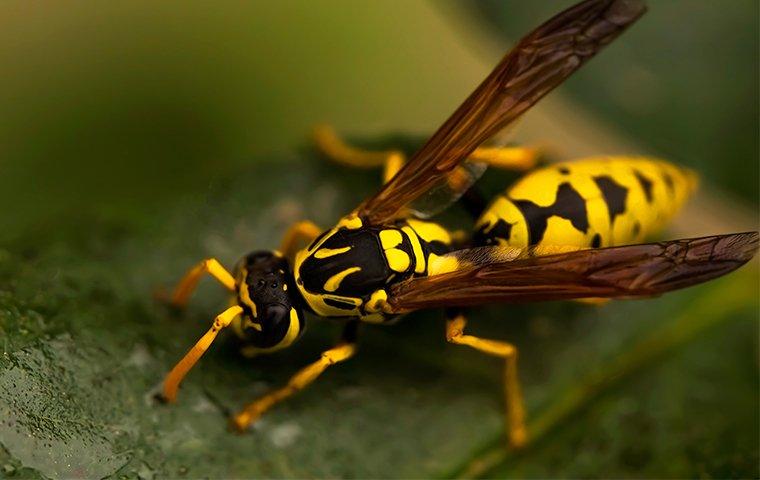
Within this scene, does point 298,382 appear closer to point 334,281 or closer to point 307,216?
point 334,281

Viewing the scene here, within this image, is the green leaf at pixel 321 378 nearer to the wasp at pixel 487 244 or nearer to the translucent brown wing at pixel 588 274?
the wasp at pixel 487 244

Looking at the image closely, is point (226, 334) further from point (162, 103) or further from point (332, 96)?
point (332, 96)

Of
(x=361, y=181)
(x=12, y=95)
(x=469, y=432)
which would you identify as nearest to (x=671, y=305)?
(x=469, y=432)

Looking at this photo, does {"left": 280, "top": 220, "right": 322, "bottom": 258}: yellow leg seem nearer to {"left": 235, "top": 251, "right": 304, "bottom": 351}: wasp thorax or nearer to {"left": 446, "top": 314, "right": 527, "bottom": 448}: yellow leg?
{"left": 235, "top": 251, "right": 304, "bottom": 351}: wasp thorax

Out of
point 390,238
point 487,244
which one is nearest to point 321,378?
point 390,238

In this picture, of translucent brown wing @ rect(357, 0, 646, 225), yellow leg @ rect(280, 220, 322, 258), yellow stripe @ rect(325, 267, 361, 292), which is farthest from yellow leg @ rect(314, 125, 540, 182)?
yellow stripe @ rect(325, 267, 361, 292)

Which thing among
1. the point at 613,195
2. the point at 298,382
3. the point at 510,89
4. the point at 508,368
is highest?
the point at 510,89
